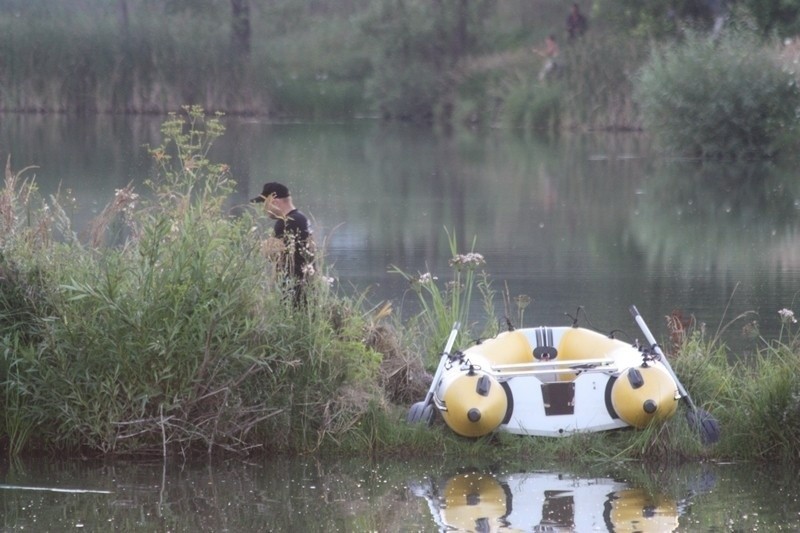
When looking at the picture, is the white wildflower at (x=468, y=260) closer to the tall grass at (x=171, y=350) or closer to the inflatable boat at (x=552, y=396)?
the inflatable boat at (x=552, y=396)

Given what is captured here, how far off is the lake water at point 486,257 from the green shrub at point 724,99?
94 cm

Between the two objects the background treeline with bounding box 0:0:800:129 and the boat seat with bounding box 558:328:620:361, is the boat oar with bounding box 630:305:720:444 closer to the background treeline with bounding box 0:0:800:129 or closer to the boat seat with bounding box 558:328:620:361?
the boat seat with bounding box 558:328:620:361

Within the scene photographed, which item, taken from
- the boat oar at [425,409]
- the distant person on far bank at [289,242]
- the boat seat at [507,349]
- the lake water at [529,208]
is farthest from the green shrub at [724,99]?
the boat oar at [425,409]

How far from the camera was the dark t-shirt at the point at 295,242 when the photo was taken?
9055mm

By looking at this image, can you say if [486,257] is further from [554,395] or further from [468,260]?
[554,395]

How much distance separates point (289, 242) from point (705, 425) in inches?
100

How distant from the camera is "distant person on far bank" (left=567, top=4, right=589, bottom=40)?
1836 inches

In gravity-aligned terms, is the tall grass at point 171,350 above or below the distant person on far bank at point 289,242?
below

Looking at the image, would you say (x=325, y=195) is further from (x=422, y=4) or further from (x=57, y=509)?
(x=422, y=4)

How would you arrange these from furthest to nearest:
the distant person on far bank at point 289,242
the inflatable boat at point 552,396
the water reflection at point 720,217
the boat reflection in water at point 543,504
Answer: the water reflection at point 720,217
the distant person on far bank at point 289,242
the inflatable boat at point 552,396
the boat reflection in water at point 543,504

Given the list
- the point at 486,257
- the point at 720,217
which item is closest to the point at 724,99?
the point at 720,217

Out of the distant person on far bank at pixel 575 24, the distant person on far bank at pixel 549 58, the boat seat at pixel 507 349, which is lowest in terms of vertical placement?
the boat seat at pixel 507 349

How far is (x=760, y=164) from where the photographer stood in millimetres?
31531

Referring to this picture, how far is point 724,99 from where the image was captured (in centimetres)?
3138
